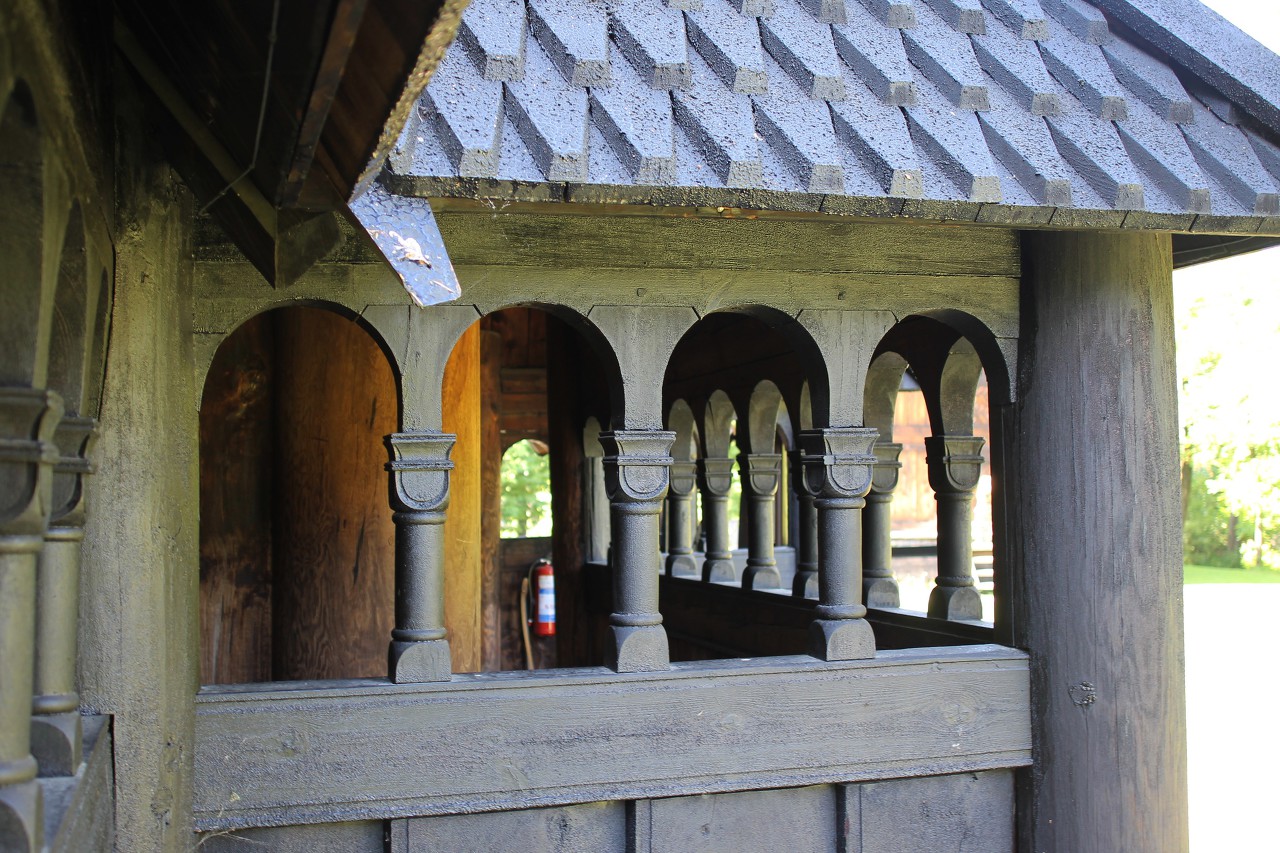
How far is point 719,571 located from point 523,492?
1643cm

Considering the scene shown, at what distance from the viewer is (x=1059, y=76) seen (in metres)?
3.74

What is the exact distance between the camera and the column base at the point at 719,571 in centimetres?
667

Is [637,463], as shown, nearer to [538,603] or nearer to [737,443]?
[737,443]

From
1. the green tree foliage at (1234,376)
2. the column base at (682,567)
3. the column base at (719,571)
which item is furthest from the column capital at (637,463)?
the green tree foliage at (1234,376)

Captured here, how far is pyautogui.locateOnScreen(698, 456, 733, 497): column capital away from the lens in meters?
6.92

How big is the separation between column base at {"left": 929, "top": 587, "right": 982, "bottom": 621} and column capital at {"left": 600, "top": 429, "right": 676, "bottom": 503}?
5.02 ft

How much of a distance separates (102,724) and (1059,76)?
10.7ft

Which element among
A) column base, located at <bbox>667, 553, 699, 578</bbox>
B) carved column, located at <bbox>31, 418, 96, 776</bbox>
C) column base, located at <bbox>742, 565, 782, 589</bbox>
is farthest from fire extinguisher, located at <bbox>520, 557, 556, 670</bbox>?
carved column, located at <bbox>31, 418, 96, 776</bbox>

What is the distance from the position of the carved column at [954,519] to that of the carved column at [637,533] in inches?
57.0

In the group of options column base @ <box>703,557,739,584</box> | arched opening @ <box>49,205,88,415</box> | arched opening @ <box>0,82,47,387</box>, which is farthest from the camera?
column base @ <box>703,557,739,584</box>

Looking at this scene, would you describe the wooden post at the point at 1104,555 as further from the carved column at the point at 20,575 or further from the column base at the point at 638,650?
the carved column at the point at 20,575

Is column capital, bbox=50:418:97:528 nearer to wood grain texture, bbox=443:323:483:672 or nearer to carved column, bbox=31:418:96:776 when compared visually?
carved column, bbox=31:418:96:776

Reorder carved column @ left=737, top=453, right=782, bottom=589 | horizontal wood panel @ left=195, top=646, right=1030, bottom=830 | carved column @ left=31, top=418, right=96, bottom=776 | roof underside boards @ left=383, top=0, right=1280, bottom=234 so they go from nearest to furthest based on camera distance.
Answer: carved column @ left=31, top=418, right=96, bottom=776
roof underside boards @ left=383, top=0, right=1280, bottom=234
horizontal wood panel @ left=195, top=646, right=1030, bottom=830
carved column @ left=737, top=453, right=782, bottom=589

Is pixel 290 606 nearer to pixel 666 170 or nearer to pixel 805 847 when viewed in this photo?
pixel 805 847
